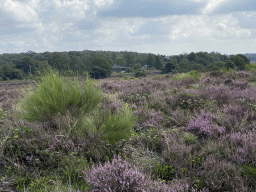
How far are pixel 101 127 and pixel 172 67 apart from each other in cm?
6921

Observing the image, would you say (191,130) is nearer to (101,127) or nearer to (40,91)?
(101,127)

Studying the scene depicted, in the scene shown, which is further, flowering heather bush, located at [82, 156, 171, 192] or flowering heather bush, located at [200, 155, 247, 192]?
flowering heather bush, located at [200, 155, 247, 192]

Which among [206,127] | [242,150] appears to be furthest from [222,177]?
[206,127]

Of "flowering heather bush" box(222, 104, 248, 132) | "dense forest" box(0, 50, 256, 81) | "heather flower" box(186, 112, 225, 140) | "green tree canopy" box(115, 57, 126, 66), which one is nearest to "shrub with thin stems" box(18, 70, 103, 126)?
"dense forest" box(0, 50, 256, 81)

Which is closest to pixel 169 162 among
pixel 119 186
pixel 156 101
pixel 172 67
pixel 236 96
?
pixel 119 186

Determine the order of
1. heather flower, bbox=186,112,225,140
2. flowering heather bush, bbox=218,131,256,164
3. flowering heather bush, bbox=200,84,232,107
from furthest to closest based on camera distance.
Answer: flowering heather bush, bbox=200,84,232,107, heather flower, bbox=186,112,225,140, flowering heather bush, bbox=218,131,256,164

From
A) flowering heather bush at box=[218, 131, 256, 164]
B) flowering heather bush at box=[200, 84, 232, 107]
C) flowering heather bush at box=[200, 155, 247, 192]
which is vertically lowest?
flowering heather bush at box=[200, 155, 247, 192]

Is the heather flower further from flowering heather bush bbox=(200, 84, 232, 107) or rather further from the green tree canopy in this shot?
the green tree canopy

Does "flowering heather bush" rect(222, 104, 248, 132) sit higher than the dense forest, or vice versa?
the dense forest

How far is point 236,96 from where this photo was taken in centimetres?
577

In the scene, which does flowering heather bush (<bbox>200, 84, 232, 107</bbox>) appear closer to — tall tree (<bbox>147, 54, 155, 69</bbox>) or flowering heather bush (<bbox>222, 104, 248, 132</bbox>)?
flowering heather bush (<bbox>222, 104, 248, 132</bbox>)

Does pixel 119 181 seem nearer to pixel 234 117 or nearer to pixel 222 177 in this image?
pixel 222 177

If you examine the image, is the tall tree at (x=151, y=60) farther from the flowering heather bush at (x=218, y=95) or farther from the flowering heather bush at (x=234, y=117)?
the flowering heather bush at (x=234, y=117)

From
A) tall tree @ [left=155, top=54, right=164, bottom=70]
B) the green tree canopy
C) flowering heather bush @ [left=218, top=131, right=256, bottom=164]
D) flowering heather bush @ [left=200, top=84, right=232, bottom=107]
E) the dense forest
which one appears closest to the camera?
flowering heather bush @ [left=218, top=131, right=256, bottom=164]
